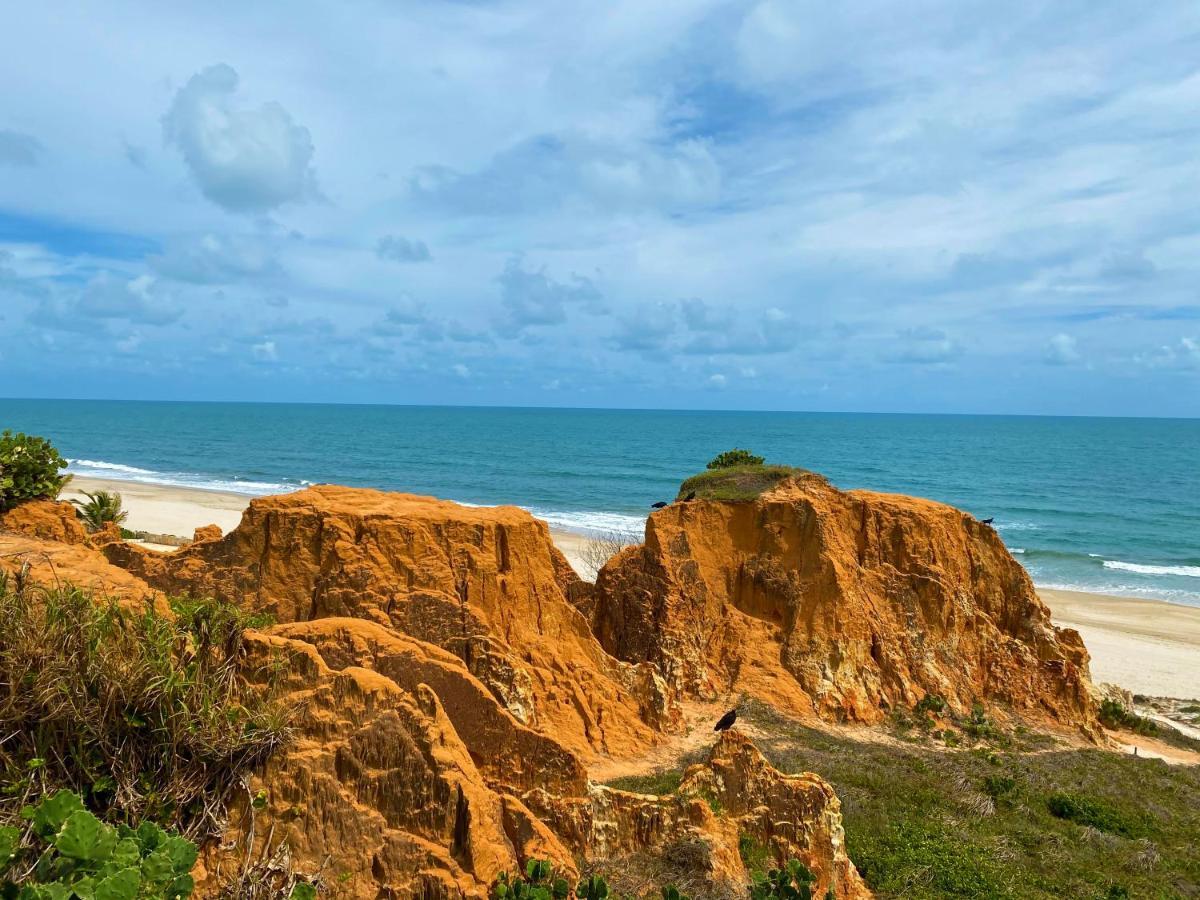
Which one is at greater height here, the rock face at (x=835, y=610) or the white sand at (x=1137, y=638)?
the rock face at (x=835, y=610)

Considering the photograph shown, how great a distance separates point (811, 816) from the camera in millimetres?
11102

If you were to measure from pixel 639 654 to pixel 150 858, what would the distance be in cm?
1464

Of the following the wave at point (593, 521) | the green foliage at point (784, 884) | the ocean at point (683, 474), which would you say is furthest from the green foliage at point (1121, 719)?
the wave at point (593, 521)

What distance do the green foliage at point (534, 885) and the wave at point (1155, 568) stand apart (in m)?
63.2

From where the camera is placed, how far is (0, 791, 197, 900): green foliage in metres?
6.07

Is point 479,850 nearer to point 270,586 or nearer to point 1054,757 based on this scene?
point 270,586

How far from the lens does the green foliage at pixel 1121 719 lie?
24.3m

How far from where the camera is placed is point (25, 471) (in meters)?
20.5

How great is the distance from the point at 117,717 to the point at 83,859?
151 centimetres

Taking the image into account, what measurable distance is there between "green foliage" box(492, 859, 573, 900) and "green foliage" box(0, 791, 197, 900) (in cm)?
284

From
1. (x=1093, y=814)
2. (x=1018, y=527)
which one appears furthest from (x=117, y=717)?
(x=1018, y=527)

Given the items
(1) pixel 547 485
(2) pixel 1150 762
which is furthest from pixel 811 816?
(1) pixel 547 485

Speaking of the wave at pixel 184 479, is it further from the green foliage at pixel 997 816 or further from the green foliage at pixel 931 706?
the green foliage at pixel 997 816

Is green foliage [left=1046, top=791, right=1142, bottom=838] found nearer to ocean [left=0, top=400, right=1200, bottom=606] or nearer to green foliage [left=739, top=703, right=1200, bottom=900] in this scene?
green foliage [left=739, top=703, right=1200, bottom=900]
